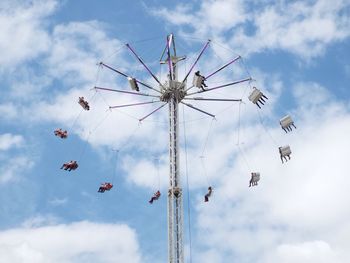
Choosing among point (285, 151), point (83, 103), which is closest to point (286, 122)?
point (285, 151)

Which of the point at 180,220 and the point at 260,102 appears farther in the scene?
the point at 260,102

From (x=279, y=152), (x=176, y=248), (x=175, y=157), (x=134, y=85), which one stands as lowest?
(x=176, y=248)

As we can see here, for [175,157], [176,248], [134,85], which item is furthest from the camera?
[134,85]

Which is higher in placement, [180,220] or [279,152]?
[279,152]

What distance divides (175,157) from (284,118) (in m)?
12.7

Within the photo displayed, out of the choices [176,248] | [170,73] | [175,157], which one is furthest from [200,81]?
[176,248]

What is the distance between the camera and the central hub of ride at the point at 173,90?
191 feet

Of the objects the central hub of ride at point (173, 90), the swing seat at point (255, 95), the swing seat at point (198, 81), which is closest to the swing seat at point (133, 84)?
the central hub of ride at point (173, 90)

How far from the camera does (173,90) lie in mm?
58156

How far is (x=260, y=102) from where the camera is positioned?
60.3 meters

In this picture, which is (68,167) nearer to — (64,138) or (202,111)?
(64,138)

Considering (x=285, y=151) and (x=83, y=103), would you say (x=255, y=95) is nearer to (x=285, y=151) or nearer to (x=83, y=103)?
(x=285, y=151)

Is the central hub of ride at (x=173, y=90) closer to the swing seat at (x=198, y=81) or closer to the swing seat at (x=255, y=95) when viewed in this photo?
the swing seat at (x=198, y=81)

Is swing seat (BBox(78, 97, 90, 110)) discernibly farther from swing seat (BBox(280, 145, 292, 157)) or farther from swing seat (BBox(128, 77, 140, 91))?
swing seat (BBox(280, 145, 292, 157))
